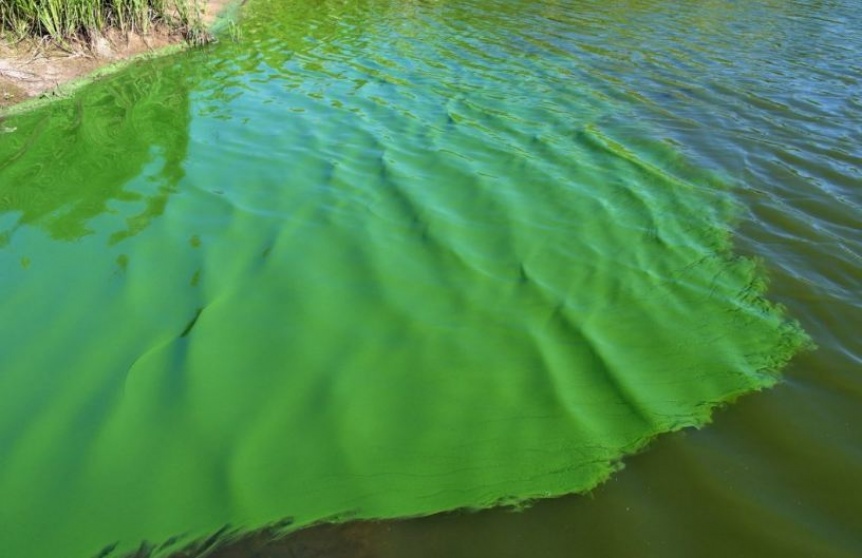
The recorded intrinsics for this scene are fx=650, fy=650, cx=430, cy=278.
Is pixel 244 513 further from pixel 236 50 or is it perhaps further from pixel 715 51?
pixel 715 51

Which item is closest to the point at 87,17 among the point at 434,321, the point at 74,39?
the point at 74,39

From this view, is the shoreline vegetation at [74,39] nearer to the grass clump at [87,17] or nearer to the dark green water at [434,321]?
the grass clump at [87,17]

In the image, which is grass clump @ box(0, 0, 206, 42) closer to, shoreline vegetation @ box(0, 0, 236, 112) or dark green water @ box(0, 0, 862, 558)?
shoreline vegetation @ box(0, 0, 236, 112)

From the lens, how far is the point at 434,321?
11.3 feet

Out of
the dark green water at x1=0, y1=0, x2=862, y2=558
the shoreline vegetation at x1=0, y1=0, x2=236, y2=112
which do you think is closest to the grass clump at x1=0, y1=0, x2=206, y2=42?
the shoreline vegetation at x1=0, y1=0, x2=236, y2=112

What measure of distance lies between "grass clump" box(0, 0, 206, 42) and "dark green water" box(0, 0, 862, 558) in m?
1.27

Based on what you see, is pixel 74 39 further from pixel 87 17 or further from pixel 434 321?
pixel 434 321

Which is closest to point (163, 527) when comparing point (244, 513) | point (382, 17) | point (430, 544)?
point (244, 513)

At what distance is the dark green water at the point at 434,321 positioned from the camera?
2.44 metres

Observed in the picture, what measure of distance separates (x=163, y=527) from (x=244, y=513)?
285mm

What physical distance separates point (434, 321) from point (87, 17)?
6923 millimetres

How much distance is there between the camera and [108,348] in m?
3.20

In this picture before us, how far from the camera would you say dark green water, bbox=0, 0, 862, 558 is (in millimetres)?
2436

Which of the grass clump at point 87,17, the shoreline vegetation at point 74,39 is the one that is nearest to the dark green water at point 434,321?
the shoreline vegetation at point 74,39
